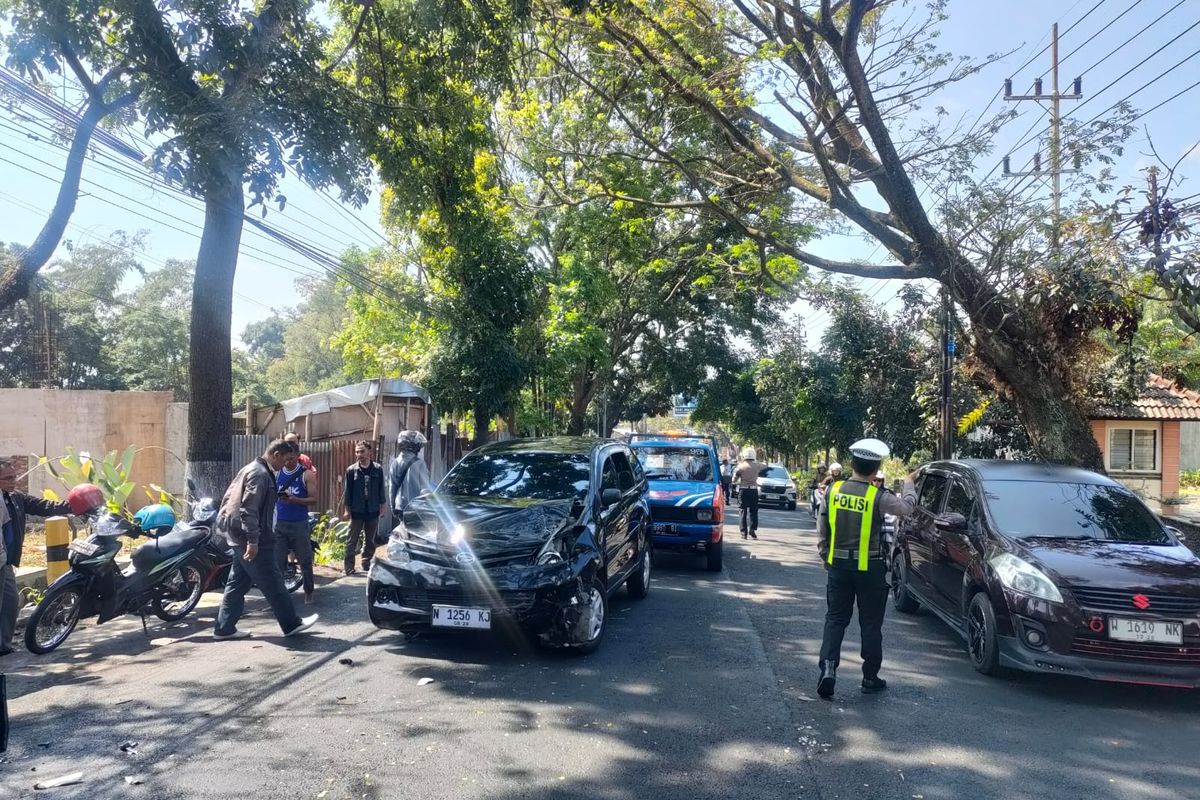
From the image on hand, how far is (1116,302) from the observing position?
11.0m

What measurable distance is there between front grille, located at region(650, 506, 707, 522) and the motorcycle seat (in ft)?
18.9

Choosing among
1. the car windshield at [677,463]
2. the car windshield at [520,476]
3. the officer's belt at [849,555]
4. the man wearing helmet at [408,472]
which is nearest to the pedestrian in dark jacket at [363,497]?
the man wearing helmet at [408,472]

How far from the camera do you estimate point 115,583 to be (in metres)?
7.03

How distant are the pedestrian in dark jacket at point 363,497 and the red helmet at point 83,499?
2.87 m

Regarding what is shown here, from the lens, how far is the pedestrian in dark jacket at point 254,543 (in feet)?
23.0

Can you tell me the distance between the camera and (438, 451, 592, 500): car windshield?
7.74 metres

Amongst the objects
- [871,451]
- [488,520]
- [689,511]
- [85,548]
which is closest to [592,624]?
[488,520]

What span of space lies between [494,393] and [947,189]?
8.08 metres

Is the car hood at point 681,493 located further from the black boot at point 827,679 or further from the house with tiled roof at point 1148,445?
the house with tiled roof at point 1148,445

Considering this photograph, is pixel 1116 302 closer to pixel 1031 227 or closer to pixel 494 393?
pixel 1031 227

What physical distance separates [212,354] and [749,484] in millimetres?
9315

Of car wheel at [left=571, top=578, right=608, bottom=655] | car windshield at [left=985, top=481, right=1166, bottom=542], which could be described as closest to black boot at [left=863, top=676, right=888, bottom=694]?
car windshield at [left=985, top=481, right=1166, bottom=542]

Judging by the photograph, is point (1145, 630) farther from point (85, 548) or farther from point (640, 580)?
point (85, 548)

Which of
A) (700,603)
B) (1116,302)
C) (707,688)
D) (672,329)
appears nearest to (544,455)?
(700,603)
